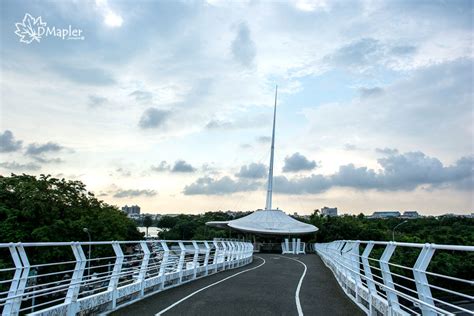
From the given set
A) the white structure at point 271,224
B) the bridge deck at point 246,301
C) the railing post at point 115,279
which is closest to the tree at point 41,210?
the bridge deck at point 246,301

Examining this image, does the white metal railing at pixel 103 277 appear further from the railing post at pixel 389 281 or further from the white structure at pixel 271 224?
the white structure at pixel 271 224

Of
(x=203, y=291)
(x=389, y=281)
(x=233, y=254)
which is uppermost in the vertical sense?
(x=389, y=281)

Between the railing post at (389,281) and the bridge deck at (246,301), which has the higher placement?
the railing post at (389,281)

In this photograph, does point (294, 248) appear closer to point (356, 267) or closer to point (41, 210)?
point (41, 210)

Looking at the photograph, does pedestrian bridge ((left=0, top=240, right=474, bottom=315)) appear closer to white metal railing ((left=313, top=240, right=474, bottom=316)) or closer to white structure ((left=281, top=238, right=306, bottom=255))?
white metal railing ((left=313, top=240, right=474, bottom=316))

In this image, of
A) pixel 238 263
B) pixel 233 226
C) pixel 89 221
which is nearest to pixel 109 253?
pixel 89 221

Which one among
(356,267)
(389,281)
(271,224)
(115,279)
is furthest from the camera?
(271,224)

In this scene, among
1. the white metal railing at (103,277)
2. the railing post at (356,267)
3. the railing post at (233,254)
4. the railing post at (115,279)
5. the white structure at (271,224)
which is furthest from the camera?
the white structure at (271,224)

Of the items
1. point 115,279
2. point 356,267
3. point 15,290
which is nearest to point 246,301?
point 356,267

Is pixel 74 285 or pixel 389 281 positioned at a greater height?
pixel 389 281

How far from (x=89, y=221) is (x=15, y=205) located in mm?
8970

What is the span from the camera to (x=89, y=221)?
4603 centimetres

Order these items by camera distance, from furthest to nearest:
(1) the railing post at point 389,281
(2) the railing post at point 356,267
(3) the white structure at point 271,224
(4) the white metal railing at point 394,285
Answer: (3) the white structure at point 271,224, (2) the railing post at point 356,267, (1) the railing post at point 389,281, (4) the white metal railing at point 394,285

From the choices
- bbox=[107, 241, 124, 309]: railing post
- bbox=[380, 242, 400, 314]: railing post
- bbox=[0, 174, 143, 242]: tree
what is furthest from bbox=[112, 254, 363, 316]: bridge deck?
bbox=[0, 174, 143, 242]: tree
